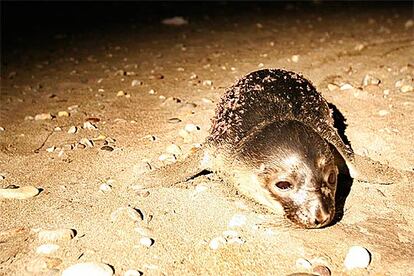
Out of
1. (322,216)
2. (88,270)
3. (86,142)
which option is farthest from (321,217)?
(86,142)

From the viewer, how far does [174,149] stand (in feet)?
14.5

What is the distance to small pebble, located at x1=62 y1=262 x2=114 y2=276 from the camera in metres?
2.74

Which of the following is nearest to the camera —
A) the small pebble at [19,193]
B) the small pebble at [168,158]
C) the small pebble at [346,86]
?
the small pebble at [19,193]

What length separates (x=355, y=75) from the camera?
20.9 feet

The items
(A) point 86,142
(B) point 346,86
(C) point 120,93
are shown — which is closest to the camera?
(A) point 86,142

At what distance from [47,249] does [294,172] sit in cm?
173

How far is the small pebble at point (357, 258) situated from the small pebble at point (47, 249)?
190 centimetres

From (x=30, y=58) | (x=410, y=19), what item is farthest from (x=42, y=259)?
(x=410, y=19)

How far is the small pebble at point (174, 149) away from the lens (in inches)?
173

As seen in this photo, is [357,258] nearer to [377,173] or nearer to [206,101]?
[377,173]

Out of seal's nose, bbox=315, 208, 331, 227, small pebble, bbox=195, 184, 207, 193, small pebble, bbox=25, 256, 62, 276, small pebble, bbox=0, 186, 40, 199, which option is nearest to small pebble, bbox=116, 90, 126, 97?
small pebble, bbox=0, 186, 40, 199

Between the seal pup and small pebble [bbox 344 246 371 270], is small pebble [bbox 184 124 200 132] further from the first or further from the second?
small pebble [bbox 344 246 371 270]

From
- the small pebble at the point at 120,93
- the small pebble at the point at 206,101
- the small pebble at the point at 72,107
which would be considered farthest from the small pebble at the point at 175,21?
the small pebble at the point at 206,101

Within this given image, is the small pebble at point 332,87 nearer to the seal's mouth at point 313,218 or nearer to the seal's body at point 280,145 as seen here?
the seal's body at point 280,145
